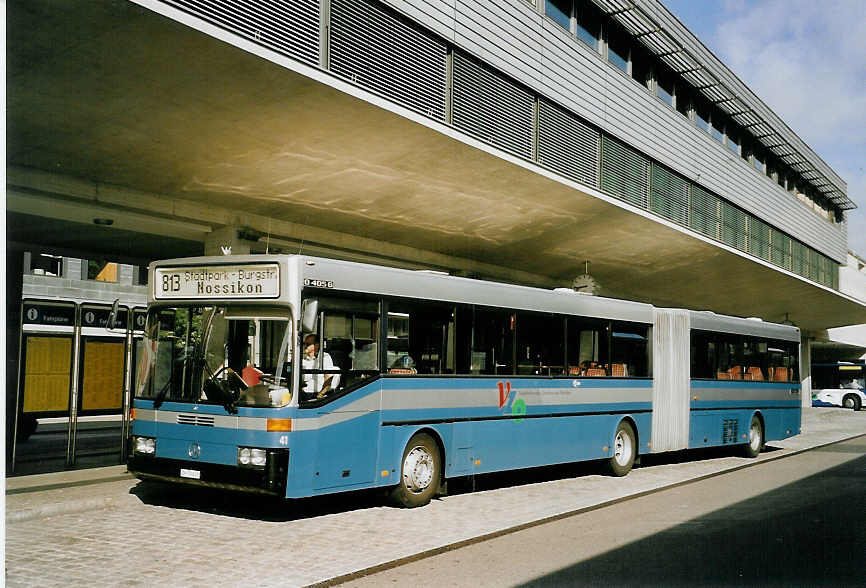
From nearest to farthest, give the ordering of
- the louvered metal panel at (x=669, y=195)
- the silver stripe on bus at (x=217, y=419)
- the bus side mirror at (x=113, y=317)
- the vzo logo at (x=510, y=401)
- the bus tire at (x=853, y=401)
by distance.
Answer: the silver stripe on bus at (x=217, y=419) → the vzo logo at (x=510, y=401) → the bus side mirror at (x=113, y=317) → the louvered metal panel at (x=669, y=195) → the bus tire at (x=853, y=401)

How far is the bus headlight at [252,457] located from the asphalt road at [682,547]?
2.12 metres

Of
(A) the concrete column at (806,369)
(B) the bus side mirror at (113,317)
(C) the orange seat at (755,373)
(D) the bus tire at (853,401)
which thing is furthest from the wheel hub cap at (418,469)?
(D) the bus tire at (853,401)

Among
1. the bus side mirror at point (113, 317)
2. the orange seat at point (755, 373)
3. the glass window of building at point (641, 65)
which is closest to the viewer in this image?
the bus side mirror at point (113, 317)

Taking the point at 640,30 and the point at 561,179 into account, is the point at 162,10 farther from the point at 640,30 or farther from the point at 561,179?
the point at 640,30

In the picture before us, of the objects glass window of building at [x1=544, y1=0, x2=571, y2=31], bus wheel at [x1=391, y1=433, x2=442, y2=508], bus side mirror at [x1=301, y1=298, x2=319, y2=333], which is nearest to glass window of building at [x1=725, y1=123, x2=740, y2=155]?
glass window of building at [x1=544, y1=0, x2=571, y2=31]

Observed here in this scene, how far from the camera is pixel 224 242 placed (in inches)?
637

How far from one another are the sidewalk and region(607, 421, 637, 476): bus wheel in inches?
53.3

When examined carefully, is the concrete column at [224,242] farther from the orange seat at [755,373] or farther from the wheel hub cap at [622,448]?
the orange seat at [755,373]

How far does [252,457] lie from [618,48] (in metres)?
17.2

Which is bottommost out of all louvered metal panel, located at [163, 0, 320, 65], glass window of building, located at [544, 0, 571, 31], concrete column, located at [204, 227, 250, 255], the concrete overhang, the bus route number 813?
the bus route number 813

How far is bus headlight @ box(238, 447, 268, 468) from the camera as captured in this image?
31.2 feet

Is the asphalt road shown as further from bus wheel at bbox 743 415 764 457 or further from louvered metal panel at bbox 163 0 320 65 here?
louvered metal panel at bbox 163 0 320 65

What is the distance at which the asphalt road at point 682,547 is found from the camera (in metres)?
7.82

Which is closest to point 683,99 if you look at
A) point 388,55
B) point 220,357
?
point 388,55
